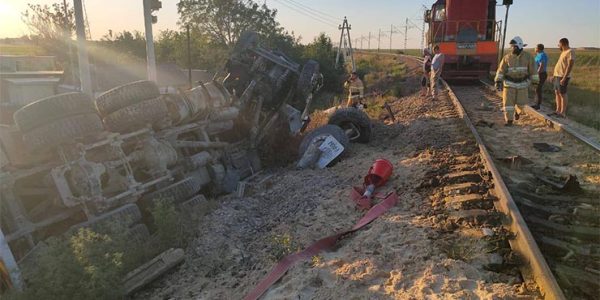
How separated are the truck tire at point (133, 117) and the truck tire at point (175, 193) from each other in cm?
95

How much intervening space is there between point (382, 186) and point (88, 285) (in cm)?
381

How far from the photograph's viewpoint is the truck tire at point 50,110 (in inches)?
213

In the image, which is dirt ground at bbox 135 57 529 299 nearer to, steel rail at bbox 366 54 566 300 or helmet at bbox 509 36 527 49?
steel rail at bbox 366 54 566 300

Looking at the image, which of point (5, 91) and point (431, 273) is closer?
point (431, 273)

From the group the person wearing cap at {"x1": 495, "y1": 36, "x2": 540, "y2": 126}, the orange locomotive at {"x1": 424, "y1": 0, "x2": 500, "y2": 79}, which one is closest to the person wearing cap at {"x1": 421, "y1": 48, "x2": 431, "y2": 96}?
the orange locomotive at {"x1": 424, "y1": 0, "x2": 500, "y2": 79}

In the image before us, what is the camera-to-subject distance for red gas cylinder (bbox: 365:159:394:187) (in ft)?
20.6

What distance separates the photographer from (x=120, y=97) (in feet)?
20.7

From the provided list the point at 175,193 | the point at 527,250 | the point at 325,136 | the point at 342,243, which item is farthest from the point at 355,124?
the point at 527,250

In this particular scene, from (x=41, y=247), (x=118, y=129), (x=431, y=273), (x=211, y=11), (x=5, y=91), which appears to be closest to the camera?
(x=431, y=273)

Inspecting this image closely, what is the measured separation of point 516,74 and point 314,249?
6.77 metres

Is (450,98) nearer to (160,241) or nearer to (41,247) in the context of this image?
(160,241)

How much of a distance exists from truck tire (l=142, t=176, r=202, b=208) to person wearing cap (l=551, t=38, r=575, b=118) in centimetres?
833

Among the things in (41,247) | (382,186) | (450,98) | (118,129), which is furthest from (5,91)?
(450,98)

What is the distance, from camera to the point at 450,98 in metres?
13.2
